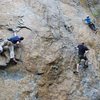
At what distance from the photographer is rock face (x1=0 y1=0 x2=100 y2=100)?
16.2 meters

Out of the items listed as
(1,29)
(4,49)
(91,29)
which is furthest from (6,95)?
(91,29)

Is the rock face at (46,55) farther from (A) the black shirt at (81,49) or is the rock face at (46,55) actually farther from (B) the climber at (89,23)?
(A) the black shirt at (81,49)

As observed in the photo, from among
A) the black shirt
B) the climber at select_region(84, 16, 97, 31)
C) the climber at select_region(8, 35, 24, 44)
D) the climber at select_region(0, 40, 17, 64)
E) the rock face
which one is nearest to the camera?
the rock face

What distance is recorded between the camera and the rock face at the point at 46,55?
16.2 m

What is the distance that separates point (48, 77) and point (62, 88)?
1013 millimetres

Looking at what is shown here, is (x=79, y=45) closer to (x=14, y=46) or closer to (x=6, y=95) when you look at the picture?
(x=14, y=46)

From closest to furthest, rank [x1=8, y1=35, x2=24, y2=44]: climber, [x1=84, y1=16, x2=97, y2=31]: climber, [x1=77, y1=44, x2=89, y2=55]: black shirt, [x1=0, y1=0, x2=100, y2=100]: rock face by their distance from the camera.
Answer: [x1=0, y1=0, x2=100, y2=100]: rock face
[x1=8, y1=35, x2=24, y2=44]: climber
[x1=77, y1=44, x2=89, y2=55]: black shirt
[x1=84, y1=16, x2=97, y2=31]: climber

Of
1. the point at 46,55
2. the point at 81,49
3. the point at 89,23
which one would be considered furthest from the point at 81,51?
the point at 89,23

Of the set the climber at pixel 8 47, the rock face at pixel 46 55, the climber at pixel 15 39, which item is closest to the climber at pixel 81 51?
the rock face at pixel 46 55

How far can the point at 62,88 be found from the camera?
17109 millimetres

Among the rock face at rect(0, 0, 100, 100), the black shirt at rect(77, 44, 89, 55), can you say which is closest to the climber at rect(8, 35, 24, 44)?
the rock face at rect(0, 0, 100, 100)

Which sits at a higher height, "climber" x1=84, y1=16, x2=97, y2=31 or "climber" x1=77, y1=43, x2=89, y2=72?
"climber" x1=84, y1=16, x2=97, y2=31

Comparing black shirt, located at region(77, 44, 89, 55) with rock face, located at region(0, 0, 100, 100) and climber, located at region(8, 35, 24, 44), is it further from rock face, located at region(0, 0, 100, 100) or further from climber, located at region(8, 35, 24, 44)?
climber, located at region(8, 35, 24, 44)

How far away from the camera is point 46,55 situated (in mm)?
17500
